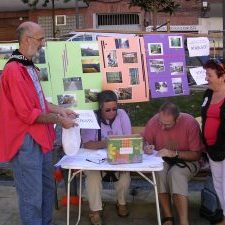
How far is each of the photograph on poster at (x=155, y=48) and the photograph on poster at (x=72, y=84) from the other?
0.79 m

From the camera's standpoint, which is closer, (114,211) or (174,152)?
(174,152)

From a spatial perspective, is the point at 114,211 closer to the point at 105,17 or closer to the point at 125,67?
the point at 125,67

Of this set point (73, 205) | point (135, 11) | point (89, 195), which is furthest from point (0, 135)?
point (135, 11)

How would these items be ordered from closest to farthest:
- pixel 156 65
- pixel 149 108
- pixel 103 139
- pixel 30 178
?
1. pixel 30 178
2. pixel 103 139
3. pixel 156 65
4. pixel 149 108

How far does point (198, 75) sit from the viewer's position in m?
5.00

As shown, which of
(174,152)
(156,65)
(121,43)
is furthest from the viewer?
(156,65)

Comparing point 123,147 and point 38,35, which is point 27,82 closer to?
point 38,35

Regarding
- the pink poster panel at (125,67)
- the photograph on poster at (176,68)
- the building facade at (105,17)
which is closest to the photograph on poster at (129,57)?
the pink poster panel at (125,67)

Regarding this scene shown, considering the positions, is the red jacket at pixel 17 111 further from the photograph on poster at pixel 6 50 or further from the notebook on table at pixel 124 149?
the photograph on poster at pixel 6 50

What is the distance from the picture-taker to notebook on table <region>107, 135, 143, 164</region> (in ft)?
12.6

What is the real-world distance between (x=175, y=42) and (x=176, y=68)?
0.26m

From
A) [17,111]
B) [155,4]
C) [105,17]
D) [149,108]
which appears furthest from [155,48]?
[105,17]

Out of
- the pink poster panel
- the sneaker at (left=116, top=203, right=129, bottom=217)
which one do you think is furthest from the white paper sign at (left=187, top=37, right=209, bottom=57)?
the sneaker at (left=116, top=203, right=129, bottom=217)

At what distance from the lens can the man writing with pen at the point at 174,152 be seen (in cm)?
416
